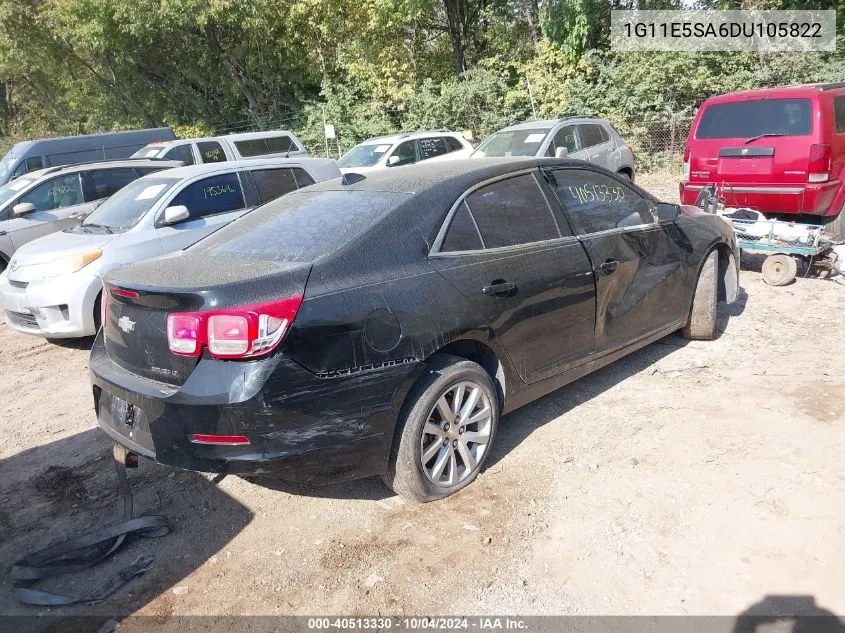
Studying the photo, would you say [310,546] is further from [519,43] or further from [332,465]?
[519,43]

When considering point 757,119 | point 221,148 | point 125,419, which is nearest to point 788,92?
point 757,119

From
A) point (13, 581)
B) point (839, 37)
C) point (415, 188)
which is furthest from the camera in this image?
point (839, 37)

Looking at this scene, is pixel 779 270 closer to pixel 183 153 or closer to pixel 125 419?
pixel 125 419

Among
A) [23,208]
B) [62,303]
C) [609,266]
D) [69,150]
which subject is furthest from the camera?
[69,150]

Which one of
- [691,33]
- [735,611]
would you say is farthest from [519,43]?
[735,611]

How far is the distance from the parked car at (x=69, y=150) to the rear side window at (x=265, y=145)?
3.67 meters

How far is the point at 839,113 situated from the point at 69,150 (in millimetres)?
14516

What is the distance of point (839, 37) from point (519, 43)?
994cm

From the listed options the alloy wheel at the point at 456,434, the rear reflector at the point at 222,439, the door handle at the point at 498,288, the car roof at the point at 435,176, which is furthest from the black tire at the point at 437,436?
the car roof at the point at 435,176

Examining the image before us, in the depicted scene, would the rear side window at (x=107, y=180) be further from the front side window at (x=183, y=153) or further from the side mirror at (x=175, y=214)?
the front side window at (x=183, y=153)

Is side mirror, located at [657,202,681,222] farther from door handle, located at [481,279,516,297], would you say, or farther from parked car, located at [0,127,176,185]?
parked car, located at [0,127,176,185]

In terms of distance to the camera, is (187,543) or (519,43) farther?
(519,43)

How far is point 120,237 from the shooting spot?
21.0ft

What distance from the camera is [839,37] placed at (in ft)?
48.6
